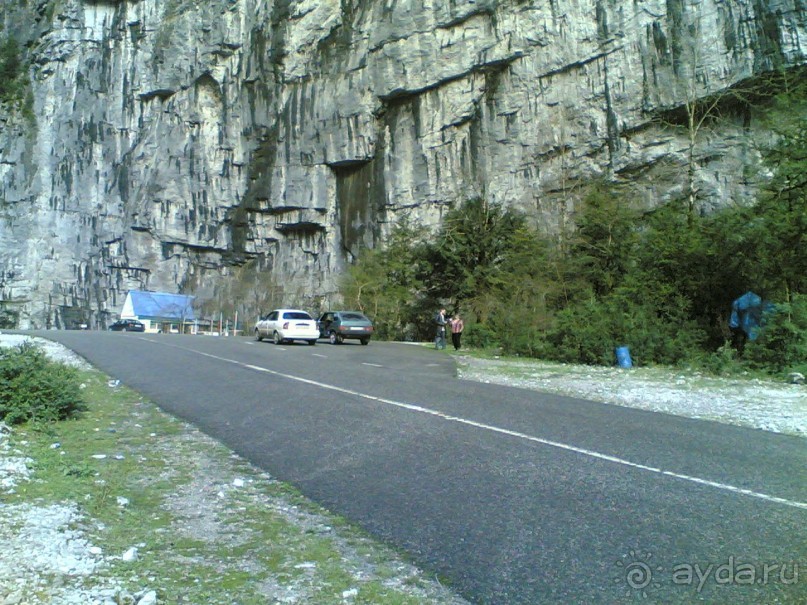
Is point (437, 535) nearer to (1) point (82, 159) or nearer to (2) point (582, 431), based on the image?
(2) point (582, 431)

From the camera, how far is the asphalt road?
13.0 feet

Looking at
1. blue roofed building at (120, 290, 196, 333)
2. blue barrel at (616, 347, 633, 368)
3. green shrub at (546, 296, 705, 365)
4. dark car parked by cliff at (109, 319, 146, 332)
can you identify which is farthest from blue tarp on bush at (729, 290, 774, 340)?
blue roofed building at (120, 290, 196, 333)

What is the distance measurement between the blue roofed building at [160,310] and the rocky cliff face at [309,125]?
2.01 meters

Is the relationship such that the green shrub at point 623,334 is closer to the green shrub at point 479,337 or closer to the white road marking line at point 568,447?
the green shrub at point 479,337

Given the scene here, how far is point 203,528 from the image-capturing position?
4848 millimetres

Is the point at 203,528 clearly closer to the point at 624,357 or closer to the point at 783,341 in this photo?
the point at 783,341

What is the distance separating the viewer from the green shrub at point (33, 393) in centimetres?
849

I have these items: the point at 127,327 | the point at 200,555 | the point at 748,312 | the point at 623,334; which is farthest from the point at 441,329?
the point at 127,327

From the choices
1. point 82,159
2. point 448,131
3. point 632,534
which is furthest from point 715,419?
point 82,159

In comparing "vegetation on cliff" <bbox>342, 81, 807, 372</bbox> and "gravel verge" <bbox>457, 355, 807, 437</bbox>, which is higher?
"vegetation on cliff" <bbox>342, 81, 807, 372</bbox>

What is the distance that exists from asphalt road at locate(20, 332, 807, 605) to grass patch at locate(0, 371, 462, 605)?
0.98 ft

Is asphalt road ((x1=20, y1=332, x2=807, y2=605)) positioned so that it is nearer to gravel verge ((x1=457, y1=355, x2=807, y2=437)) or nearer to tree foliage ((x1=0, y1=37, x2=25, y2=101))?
gravel verge ((x1=457, y1=355, x2=807, y2=437))

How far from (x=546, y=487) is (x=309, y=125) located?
224ft

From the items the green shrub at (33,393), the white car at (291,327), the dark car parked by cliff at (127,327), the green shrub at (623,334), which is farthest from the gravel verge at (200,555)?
the dark car parked by cliff at (127,327)
